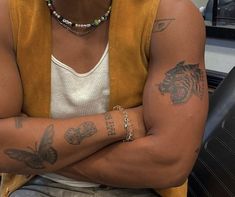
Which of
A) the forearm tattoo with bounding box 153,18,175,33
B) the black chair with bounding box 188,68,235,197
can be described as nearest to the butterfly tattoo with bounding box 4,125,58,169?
the forearm tattoo with bounding box 153,18,175,33

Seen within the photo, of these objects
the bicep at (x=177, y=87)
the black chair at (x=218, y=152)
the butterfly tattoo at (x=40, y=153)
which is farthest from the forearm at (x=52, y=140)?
the black chair at (x=218, y=152)

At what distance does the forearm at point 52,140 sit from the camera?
1.00 metres

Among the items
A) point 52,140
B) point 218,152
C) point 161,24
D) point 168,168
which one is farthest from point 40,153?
point 218,152

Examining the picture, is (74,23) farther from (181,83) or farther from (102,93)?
(181,83)

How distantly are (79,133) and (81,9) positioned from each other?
0.34 meters

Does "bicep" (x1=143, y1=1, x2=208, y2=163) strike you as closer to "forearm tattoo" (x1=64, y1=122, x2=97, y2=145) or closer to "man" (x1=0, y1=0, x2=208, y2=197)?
"man" (x1=0, y1=0, x2=208, y2=197)

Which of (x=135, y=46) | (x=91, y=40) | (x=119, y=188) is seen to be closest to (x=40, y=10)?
(x=91, y=40)

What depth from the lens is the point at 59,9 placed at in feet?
3.61

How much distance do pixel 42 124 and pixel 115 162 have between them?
0.21 m

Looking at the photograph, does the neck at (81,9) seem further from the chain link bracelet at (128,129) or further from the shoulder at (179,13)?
the chain link bracelet at (128,129)

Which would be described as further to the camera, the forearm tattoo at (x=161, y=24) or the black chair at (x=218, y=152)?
the black chair at (x=218, y=152)

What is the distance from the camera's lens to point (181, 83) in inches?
40.5

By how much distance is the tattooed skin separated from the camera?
101cm

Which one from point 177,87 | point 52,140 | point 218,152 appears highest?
point 177,87
